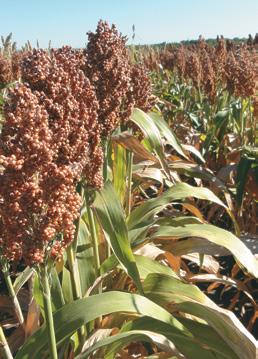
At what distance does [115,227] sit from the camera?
5.81 feet

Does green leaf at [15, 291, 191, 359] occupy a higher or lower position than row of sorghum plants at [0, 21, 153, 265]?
lower

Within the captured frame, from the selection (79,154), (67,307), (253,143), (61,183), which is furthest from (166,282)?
(253,143)

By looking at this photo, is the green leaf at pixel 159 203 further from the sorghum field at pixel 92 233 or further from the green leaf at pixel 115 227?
the green leaf at pixel 115 227

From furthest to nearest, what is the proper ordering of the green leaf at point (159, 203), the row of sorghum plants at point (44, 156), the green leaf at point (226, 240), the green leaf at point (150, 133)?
the green leaf at point (150, 133) < the green leaf at point (159, 203) < the green leaf at point (226, 240) < the row of sorghum plants at point (44, 156)

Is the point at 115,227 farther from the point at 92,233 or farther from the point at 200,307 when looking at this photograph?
the point at 200,307

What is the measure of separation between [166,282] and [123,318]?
0.26m

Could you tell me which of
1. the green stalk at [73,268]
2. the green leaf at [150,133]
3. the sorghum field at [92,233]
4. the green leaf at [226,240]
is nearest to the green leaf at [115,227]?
the sorghum field at [92,233]

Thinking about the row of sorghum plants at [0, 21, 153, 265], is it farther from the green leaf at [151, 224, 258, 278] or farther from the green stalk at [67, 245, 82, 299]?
the green leaf at [151, 224, 258, 278]

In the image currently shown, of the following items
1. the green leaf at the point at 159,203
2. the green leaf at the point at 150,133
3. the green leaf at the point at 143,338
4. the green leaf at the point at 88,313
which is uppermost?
the green leaf at the point at 150,133

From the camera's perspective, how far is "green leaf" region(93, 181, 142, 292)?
1.69 m

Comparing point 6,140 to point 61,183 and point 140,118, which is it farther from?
point 140,118

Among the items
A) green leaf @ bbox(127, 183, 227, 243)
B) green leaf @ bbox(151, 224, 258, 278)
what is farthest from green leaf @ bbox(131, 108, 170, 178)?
green leaf @ bbox(151, 224, 258, 278)

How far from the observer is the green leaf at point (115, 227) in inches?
66.6

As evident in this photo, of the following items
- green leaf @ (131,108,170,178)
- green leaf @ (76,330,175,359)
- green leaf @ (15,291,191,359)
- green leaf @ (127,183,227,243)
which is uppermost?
green leaf @ (131,108,170,178)
